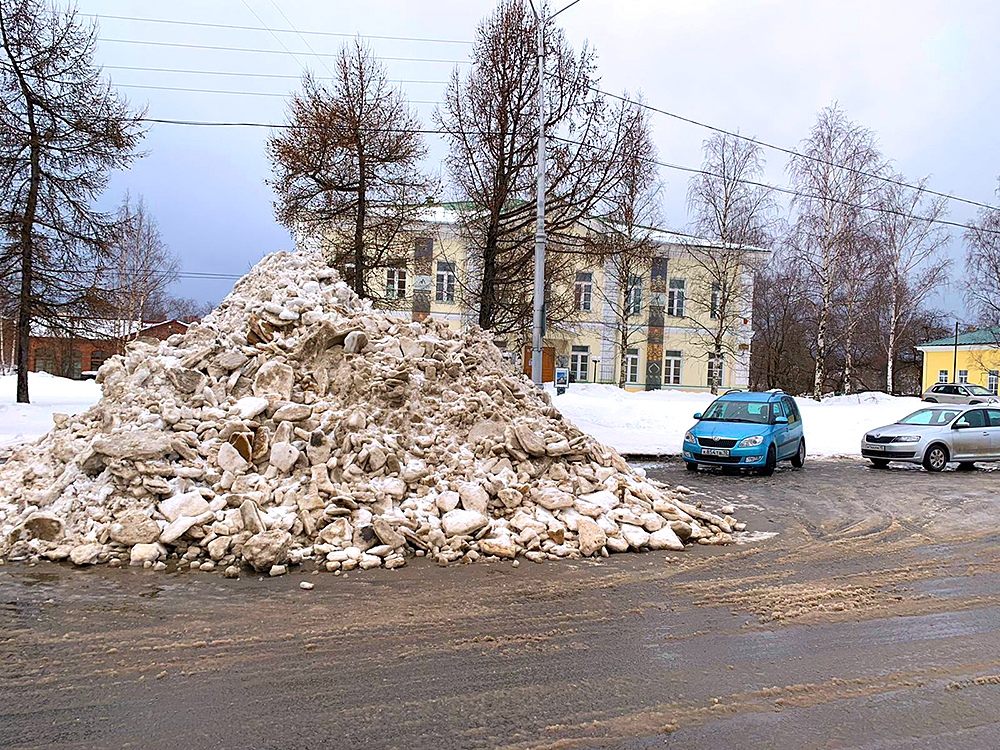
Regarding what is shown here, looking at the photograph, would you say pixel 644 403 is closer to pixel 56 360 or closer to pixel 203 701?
pixel 203 701

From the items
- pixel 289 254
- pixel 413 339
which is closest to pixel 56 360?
pixel 289 254

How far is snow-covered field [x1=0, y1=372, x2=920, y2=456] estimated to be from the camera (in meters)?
19.2

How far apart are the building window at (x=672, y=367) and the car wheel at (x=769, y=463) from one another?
30.8 metres

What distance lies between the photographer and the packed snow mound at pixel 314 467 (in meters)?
7.43

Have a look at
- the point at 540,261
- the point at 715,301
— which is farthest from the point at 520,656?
the point at 715,301

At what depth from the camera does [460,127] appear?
2106cm

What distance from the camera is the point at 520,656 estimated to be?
15.9 ft

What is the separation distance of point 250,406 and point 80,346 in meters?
27.3

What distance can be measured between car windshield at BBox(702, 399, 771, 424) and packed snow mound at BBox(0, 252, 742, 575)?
19.1 feet

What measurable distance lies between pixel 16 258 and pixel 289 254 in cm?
1221

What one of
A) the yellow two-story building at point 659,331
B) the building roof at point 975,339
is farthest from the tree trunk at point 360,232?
the building roof at point 975,339

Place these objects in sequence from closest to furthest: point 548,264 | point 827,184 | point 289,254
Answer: point 289,254 < point 548,264 < point 827,184

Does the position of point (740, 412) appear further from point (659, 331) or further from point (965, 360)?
point (965, 360)

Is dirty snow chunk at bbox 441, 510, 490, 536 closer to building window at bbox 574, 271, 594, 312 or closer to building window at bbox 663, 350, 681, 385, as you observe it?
building window at bbox 574, 271, 594, 312
